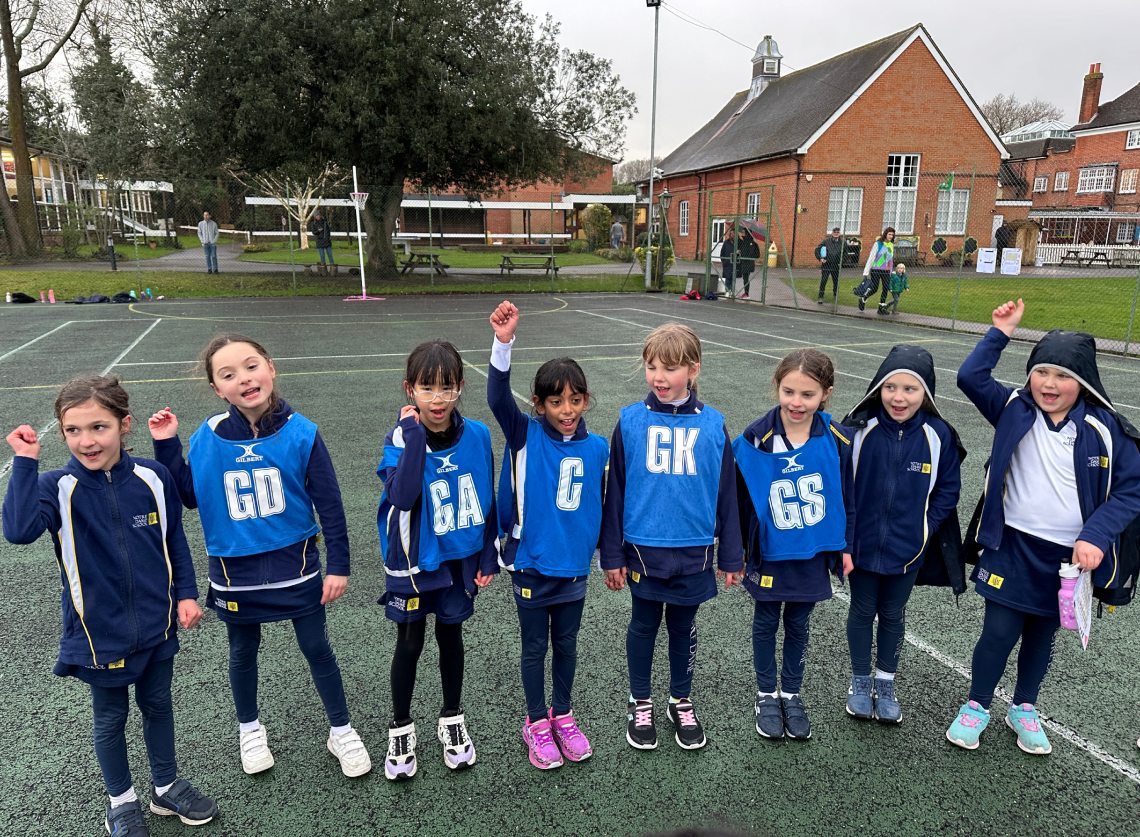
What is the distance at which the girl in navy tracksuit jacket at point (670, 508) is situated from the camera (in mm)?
2781

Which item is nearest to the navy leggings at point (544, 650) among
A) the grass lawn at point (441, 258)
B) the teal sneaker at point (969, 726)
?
the teal sneaker at point (969, 726)

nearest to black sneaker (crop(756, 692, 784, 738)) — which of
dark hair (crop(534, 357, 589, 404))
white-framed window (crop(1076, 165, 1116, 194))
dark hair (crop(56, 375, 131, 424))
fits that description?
dark hair (crop(534, 357, 589, 404))

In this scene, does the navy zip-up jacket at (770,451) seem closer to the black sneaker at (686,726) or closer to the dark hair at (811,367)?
the dark hair at (811,367)

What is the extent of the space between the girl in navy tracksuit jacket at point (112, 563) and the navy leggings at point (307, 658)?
0.25 meters

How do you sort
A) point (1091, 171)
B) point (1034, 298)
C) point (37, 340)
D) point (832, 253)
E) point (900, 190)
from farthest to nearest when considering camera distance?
point (1091, 171), point (900, 190), point (1034, 298), point (832, 253), point (37, 340)

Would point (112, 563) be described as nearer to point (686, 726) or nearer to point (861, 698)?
point (686, 726)

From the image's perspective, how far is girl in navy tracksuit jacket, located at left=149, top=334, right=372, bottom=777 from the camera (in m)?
2.57

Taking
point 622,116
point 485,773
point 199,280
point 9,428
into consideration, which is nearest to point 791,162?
point 622,116

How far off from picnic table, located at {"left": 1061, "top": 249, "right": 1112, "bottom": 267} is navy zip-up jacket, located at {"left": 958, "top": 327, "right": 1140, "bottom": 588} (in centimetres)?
3530

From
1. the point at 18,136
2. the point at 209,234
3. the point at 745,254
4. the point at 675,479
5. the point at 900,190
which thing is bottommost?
the point at 675,479

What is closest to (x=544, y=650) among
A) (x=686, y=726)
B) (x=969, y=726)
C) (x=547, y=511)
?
(x=547, y=511)

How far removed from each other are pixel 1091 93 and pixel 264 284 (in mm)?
57792

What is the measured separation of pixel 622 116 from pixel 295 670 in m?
25.2

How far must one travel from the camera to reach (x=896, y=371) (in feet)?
Answer: 9.39
